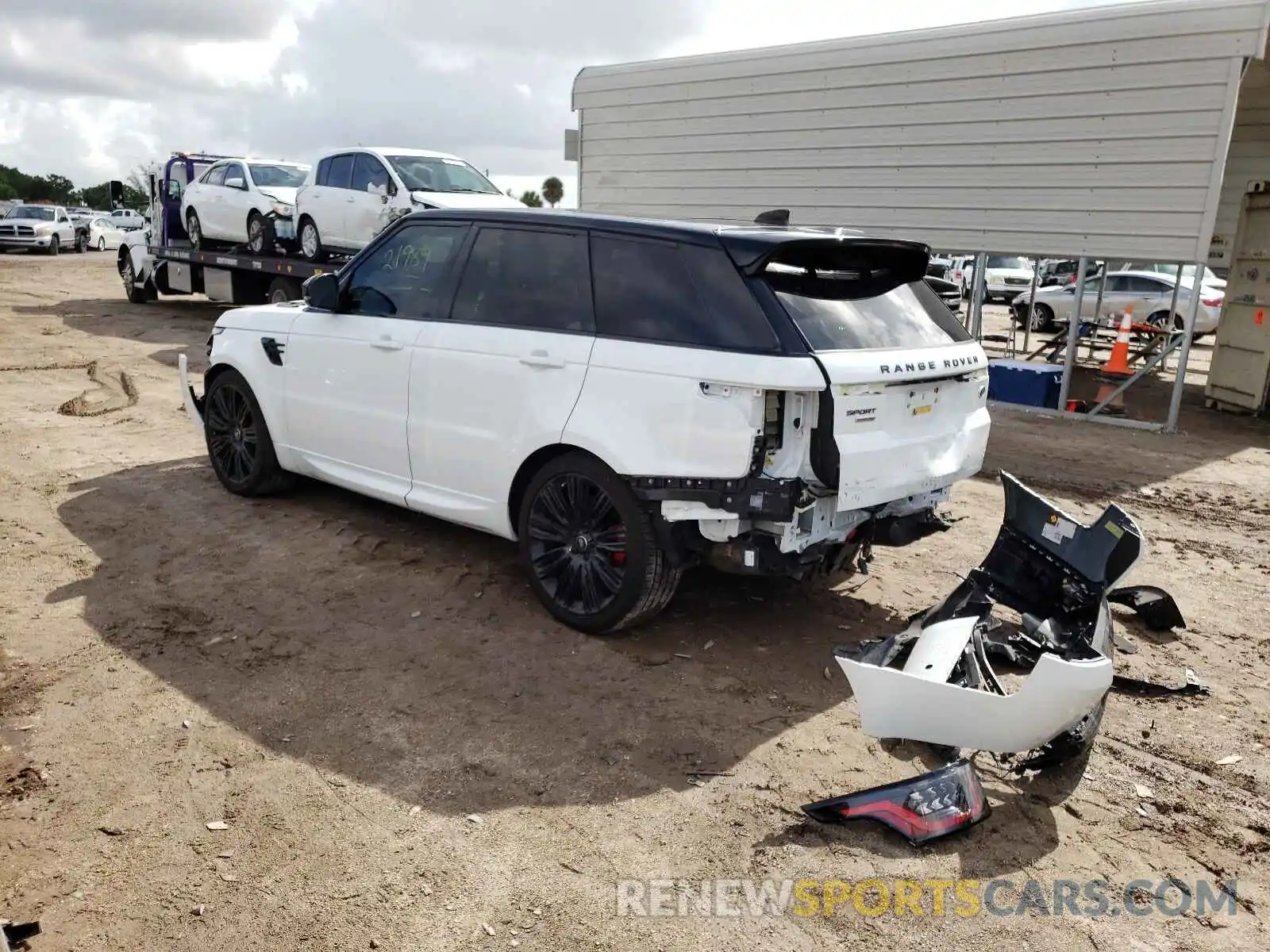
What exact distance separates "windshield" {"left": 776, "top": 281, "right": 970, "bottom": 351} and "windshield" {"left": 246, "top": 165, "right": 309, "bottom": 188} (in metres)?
12.8

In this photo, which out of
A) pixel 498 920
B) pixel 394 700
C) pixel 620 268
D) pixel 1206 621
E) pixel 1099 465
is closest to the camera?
pixel 498 920

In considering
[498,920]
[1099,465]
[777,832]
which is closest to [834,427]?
[777,832]

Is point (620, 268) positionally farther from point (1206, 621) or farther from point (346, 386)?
point (1206, 621)

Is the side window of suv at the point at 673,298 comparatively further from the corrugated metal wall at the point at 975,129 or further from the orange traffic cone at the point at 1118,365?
the orange traffic cone at the point at 1118,365

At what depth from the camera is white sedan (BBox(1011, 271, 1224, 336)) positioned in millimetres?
18062

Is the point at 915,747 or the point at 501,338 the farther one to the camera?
the point at 501,338

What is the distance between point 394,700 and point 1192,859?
2869mm

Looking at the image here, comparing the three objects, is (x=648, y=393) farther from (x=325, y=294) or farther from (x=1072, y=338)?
(x=1072, y=338)

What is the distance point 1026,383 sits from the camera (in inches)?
460

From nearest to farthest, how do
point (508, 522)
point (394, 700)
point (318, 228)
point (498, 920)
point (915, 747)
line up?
point (498, 920) → point (915, 747) → point (394, 700) → point (508, 522) → point (318, 228)

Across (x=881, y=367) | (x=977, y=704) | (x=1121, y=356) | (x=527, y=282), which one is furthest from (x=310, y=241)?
(x=977, y=704)

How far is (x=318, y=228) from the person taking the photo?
12.9 m

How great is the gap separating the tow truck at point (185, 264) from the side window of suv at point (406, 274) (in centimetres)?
802

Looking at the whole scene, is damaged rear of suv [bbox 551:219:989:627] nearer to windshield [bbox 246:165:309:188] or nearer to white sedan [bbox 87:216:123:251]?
windshield [bbox 246:165:309:188]
